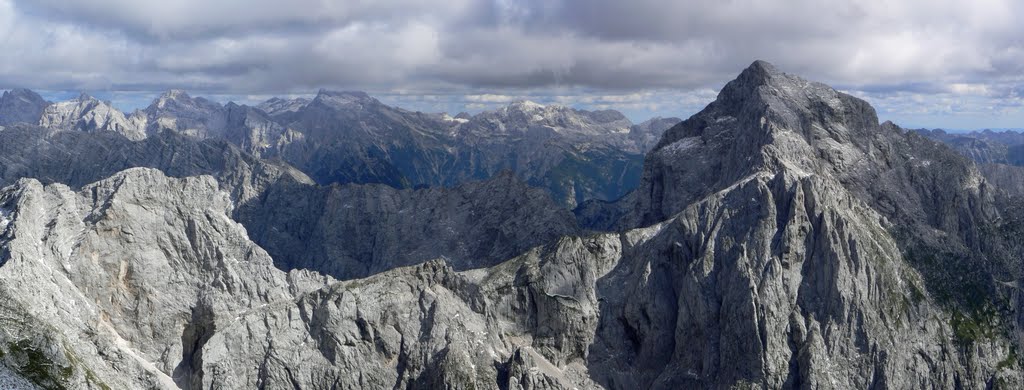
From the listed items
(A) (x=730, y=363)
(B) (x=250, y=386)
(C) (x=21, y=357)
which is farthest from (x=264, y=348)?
(A) (x=730, y=363)

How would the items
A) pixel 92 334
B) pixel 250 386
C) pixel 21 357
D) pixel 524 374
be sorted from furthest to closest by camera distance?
pixel 524 374, pixel 250 386, pixel 92 334, pixel 21 357

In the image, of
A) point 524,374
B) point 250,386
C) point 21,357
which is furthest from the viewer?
point 524,374

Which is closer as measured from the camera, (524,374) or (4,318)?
(4,318)

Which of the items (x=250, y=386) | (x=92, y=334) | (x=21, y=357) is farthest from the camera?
(x=250, y=386)

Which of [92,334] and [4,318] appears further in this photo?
[92,334]

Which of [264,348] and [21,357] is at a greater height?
[21,357]

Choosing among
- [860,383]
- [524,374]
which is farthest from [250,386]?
[860,383]

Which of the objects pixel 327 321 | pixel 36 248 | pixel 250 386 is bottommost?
pixel 250 386

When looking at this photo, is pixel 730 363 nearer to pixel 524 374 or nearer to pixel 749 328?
pixel 749 328

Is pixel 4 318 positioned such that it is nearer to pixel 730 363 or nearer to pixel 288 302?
pixel 288 302
